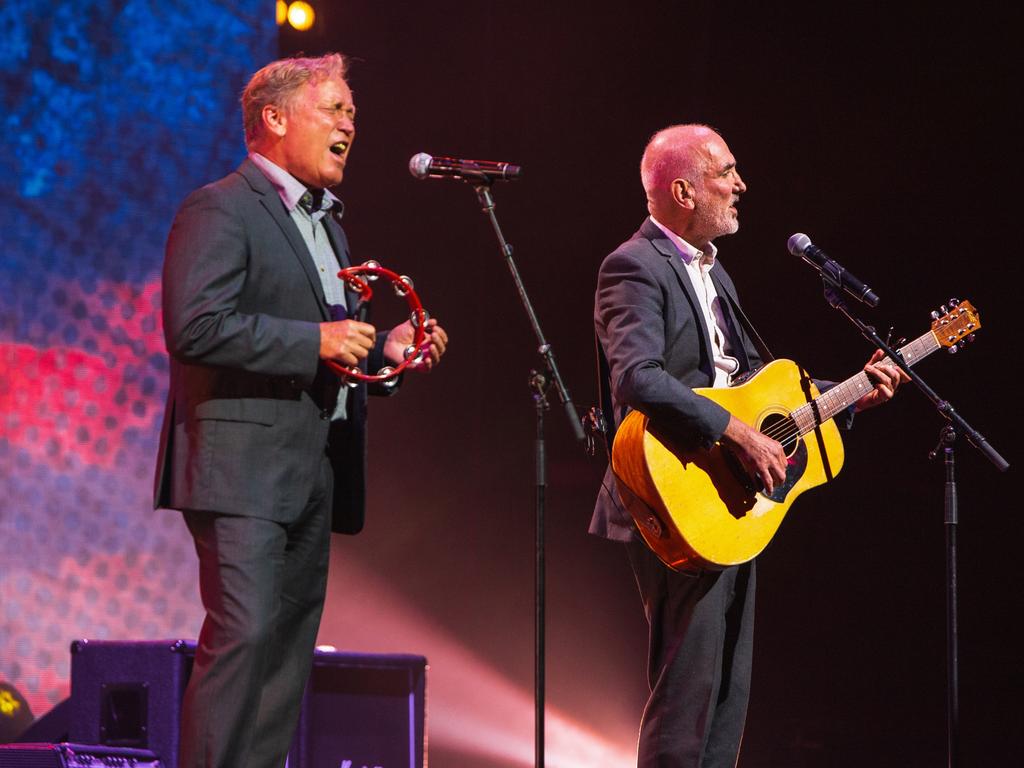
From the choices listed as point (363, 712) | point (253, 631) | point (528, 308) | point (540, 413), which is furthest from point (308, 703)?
point (528, 308)

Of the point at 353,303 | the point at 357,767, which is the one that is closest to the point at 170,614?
the point at 357,767

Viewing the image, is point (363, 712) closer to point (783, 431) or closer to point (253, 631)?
point (253, 631)

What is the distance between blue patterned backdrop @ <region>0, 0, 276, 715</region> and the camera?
446 centimetres

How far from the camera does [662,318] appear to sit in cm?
310

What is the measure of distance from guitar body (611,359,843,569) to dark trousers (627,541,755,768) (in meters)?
0.10

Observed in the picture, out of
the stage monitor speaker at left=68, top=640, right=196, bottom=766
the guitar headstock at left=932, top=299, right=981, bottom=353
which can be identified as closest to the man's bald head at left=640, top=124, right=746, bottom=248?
the guitar headstock at left=932, top=299, right=981, bottom=353

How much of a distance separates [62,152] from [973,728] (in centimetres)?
439

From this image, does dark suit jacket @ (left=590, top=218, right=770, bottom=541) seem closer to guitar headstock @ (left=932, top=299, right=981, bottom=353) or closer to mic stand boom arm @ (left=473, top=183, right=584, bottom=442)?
mic stand boom arm @ (left=473, top=183, right=584, bottom=442)

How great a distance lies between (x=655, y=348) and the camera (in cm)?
299

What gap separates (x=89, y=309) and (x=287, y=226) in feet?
7.57

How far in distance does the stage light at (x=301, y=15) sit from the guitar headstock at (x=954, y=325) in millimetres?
3059

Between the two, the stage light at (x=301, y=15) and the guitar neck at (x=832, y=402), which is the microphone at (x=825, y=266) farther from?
the stage light at (x=301, y=15)

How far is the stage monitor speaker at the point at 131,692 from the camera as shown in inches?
136

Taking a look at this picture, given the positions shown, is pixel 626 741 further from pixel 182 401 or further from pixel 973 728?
pixel 182 401
